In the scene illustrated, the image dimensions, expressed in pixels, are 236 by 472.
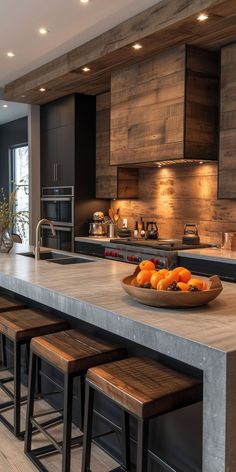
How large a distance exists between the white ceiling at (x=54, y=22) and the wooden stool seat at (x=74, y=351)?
2.82 meters

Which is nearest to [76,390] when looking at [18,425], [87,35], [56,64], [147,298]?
[18,425]

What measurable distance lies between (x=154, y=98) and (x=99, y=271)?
91.9 inches

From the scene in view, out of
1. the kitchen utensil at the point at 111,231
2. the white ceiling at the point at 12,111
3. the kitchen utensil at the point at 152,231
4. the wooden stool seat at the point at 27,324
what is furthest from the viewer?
the white ceiling at the point at 12,111

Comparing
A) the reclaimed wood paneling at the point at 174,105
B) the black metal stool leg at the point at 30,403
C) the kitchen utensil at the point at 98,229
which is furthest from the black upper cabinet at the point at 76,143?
the black metal stool leg at the point at 30,403

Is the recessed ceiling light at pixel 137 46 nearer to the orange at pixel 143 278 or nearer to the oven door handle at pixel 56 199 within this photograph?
the oven door handle at pixel 56 199

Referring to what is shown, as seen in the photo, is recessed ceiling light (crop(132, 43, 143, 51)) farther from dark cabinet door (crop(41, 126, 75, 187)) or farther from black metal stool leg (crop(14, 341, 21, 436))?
black metal stool leg (crop(14, 341, 21, 436))

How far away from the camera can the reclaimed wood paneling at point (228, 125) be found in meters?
4.00

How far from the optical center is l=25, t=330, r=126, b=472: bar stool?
1978mm

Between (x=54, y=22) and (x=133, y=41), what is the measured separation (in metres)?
0.80

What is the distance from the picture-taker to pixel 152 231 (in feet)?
17.3

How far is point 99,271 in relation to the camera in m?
2.87

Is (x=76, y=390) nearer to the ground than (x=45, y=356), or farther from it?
nearer to the ground

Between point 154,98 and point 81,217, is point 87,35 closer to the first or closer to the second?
point 154,98

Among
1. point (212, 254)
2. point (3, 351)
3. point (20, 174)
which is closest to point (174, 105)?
point (212, 254)
